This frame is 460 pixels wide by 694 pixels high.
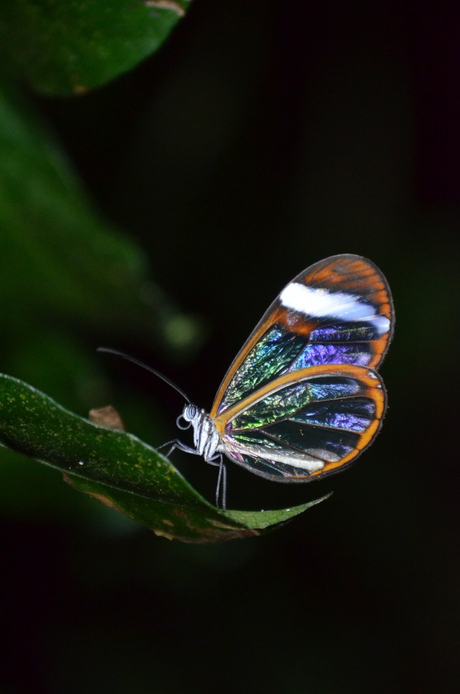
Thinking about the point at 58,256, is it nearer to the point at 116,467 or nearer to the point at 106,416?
the point at 106,416

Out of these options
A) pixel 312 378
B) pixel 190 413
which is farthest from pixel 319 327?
pixel 190 413

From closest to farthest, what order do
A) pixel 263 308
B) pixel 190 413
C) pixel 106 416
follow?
1. pixel 106 416
2. pixel 190 413
3. pixel 263 308

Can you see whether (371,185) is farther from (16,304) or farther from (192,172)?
(16,304)

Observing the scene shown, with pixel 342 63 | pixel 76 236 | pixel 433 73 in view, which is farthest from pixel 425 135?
pixel 76 236

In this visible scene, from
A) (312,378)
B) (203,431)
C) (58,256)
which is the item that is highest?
(312,378)

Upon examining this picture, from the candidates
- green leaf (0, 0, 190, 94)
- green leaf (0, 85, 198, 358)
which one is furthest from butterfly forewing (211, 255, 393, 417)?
green leaf (0, 0, 190, 94)

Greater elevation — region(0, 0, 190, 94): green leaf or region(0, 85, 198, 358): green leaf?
region(0, 0, 190, 94): green leaf

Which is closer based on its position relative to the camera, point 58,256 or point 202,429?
point 202,429

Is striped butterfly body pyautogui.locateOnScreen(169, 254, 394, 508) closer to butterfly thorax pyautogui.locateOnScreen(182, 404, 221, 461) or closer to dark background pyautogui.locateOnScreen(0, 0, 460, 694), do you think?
butterfly thorax pyautogui.locateOnScreen(182, 404, 221, 461)
